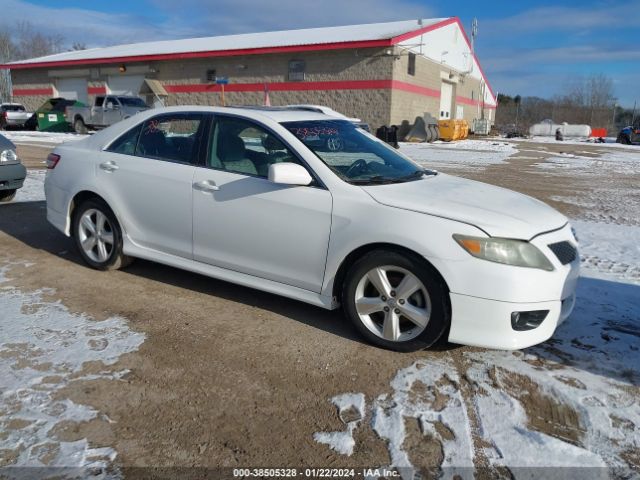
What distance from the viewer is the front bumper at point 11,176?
25.3 ft

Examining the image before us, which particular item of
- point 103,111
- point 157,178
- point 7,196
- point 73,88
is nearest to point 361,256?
point 157,178

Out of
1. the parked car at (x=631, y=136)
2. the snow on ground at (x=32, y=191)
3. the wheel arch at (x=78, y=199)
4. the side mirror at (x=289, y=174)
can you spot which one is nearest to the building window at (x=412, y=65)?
the parked car at (x=631, y=136)

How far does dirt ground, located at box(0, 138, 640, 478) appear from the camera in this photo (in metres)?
2.64

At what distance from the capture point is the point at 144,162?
474 centimetres

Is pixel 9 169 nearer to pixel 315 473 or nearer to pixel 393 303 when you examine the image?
pixel 393 303

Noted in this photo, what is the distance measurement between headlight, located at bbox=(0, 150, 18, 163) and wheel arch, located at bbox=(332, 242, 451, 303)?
619 centimetres

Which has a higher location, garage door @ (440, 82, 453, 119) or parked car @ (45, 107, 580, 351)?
garage door @ (440, 82, 453, 119)

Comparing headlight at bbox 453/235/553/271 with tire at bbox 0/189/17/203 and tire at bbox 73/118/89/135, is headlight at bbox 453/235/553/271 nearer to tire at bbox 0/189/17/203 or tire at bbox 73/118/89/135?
tire at bbox 0/189/17/203

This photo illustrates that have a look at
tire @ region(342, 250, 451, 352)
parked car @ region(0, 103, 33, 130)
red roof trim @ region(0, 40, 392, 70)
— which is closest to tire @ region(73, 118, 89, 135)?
parked car @ region(0, 103, 33, 130)

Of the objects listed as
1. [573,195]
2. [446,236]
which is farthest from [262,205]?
[573,195]

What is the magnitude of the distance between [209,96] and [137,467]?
31.2m

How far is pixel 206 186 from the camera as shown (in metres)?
4.29

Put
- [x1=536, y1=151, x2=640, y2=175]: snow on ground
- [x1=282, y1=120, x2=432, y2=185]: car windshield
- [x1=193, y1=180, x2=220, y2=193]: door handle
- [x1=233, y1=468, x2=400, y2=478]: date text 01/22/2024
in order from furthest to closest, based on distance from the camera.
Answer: [x1=536, y1=151, x2=640, y2=175]: snow on ground
[x1=193, y1=180, x2=220, y2=193]: door handle
[x1=282, y1=120, x2=432, y2=185]: car windshield
[x1=233, y1=468, x2=400, y2=478]: date text 01/22/2024

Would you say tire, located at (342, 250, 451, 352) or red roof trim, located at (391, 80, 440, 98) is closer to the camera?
tire, located at (342, 250, 451, 352)
